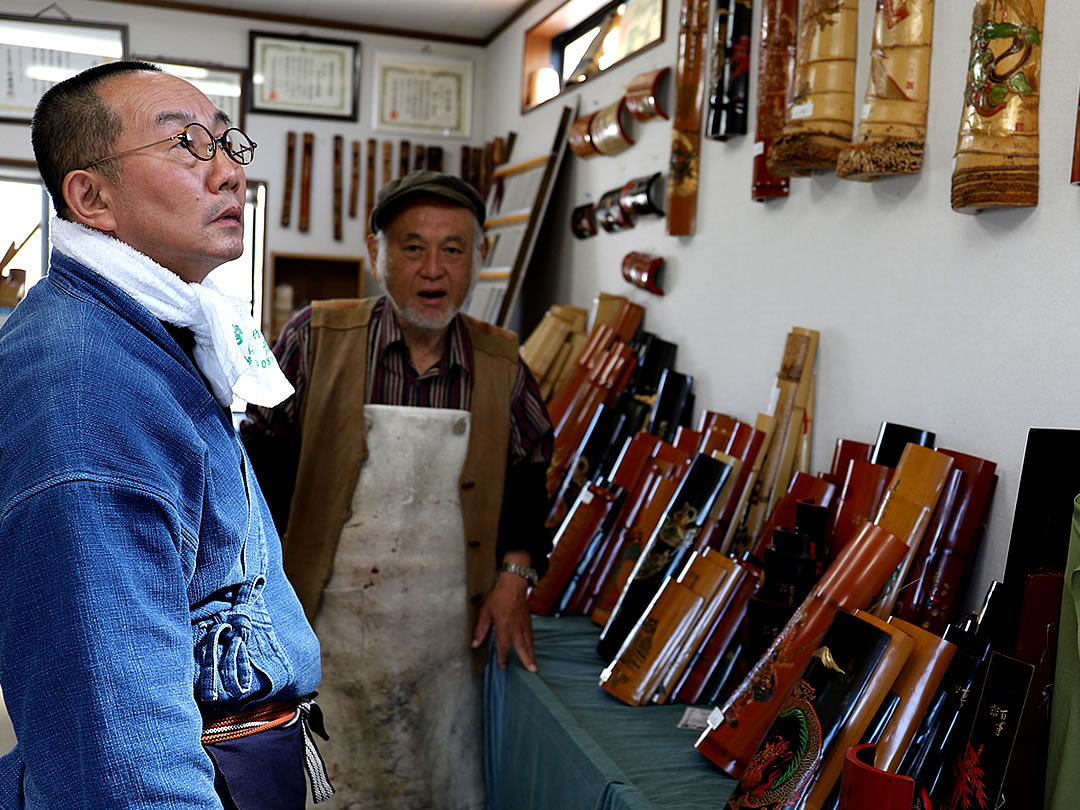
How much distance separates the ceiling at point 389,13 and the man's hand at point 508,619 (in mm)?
3848

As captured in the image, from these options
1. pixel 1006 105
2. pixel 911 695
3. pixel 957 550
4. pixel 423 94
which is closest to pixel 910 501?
pixel 957 550

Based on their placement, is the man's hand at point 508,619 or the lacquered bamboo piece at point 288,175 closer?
the man's hand at point 508,619

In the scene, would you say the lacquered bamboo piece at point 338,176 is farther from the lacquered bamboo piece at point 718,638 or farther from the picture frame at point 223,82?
the lacquered bamboo piece at point 718,638

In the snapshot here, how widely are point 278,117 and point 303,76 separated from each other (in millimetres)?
286

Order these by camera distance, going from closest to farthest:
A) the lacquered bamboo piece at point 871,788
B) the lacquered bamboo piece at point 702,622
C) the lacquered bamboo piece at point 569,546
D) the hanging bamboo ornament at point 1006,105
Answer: the lacquered bamboo piece at point 871,788 → the hanging bamboo ornament at point 1006,105 → the lacquered bamboo piece at point 702,622 → the lacquered bamboo piece at point 569,546

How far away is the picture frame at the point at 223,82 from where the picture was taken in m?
5.70

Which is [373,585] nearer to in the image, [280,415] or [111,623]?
[280,415]

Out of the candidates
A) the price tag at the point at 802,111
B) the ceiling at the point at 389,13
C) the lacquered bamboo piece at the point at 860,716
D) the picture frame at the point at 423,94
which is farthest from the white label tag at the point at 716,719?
the picture frame at the point at 423,94

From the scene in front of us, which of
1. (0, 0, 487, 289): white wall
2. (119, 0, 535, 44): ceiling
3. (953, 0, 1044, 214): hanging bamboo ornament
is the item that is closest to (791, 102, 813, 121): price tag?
(953, 0, 1044, 214): hanging bamboo ornament

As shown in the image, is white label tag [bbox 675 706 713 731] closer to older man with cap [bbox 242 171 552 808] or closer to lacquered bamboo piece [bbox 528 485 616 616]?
→ older man with cap [bbox 242 171 552 808]

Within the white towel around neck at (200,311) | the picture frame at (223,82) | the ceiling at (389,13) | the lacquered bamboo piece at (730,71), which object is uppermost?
the ceiling at (389,13)

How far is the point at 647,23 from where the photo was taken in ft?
12.8

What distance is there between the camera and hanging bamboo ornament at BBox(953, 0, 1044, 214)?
180 cm

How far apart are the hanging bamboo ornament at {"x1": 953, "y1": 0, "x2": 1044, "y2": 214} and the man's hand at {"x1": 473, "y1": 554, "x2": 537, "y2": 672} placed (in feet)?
4.36
